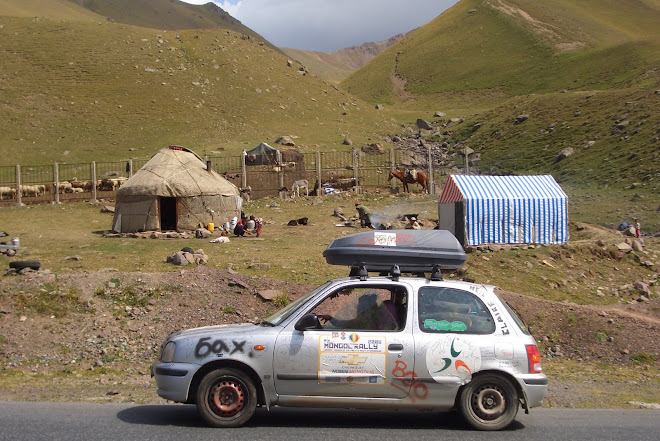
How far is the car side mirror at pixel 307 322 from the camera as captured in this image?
6.63 metres

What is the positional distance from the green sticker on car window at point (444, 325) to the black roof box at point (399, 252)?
23.7 inches

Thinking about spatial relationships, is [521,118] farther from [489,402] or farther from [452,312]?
[489,402]

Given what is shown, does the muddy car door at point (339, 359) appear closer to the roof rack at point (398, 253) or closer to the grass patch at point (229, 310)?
the roof rack at point (398, 253)

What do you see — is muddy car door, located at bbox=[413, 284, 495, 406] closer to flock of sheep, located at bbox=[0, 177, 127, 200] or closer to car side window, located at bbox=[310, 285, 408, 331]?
car side window, located at bbox=[310, 285, 408, 331]

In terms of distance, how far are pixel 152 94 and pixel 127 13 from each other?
138 metres

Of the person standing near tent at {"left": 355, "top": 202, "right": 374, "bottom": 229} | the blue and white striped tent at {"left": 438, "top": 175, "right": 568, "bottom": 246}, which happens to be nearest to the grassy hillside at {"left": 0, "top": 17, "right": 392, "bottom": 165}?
the person standing near tent at {"left": 355, "top": 202, "right": 374, "bottom": 229}

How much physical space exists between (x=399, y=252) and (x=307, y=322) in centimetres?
131

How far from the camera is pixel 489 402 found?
679cm

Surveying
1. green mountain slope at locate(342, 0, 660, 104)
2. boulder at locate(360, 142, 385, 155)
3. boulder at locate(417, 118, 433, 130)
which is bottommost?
boulder at locate(360, 142, 385, 155)

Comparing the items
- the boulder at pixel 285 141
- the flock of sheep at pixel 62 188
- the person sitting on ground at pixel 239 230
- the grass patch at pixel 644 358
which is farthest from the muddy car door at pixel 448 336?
the boulder at pixel 285 141

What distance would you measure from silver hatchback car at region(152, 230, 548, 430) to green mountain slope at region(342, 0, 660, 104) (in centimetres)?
6128

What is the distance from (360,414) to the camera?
759 cm

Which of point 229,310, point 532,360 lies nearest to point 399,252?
point 532,360

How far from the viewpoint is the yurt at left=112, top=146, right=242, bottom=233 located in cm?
2231
